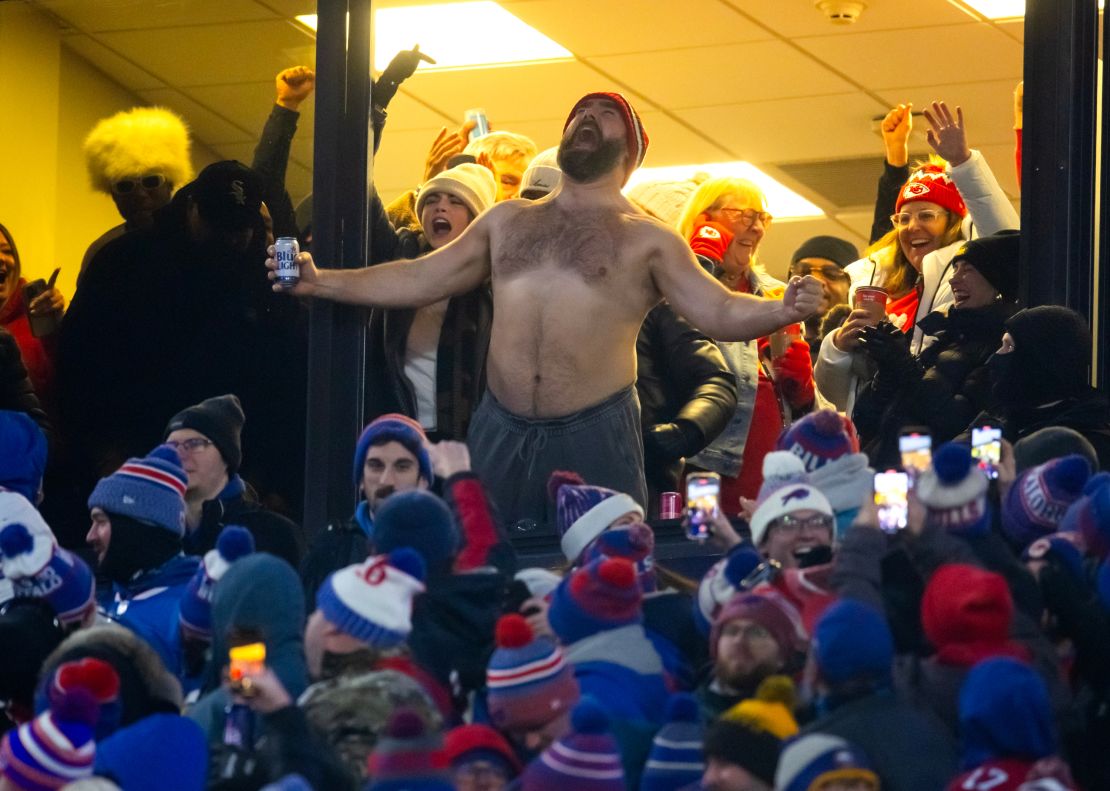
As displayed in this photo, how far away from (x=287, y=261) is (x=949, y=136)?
79.6 inches

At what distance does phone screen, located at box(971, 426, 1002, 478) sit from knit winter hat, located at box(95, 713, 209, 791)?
2.11m

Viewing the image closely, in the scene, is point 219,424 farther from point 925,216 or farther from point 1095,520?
point 1095,520

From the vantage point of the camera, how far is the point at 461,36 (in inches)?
372

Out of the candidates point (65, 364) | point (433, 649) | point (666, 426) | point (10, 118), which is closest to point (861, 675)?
point (433, 649)

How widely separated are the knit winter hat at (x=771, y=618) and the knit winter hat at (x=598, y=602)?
0.33 metres

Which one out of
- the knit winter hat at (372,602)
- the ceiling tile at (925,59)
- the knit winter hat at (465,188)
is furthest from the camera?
the ceiling tile at (925,59)

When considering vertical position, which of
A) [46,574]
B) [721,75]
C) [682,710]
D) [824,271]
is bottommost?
[682,710]

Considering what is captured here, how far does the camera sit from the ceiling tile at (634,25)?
362 inches

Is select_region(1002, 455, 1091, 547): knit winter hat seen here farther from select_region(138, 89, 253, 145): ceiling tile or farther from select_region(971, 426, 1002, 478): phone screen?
select_region(138, 89, 253, 145): ceiling tile

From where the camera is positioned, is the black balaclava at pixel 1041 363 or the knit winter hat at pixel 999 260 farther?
the knit winter hat at pixel 999 260

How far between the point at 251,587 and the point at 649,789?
3.64 ft

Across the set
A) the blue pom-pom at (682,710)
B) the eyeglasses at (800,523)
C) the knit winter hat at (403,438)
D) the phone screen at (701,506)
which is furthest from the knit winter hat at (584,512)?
the blue pom-pom at (682,710)

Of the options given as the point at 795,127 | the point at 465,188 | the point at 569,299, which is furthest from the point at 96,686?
the point at 795,127

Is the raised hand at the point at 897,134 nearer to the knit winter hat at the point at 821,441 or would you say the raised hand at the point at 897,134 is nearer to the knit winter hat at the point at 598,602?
the knit winter hat at the point at 821,441
